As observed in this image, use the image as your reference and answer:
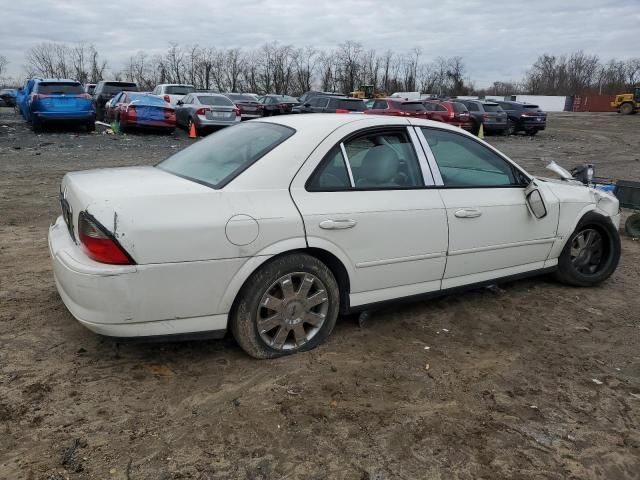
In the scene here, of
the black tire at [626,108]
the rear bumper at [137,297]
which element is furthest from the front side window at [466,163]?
the black tire at [626,108]

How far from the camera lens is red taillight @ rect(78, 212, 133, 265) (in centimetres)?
280

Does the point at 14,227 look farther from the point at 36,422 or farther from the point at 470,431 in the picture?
the point at 470,431

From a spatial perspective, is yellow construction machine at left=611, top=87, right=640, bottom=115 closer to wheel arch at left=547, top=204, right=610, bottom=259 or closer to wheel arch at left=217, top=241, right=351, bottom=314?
wheel arch at left=547, top=204, right=610, bottom=259

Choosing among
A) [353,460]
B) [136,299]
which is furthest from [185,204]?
[353,460]

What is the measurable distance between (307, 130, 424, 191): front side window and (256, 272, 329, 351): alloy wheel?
593 mm

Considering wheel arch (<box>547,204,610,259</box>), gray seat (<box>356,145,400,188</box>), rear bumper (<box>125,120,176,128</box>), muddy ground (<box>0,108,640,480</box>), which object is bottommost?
muddy ground (<box>0,108,640,480</box>)

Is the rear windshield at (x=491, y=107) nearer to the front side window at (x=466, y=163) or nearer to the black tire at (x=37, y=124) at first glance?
the black tire at (x=37, y=124)

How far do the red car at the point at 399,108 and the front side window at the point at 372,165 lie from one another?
1762cm

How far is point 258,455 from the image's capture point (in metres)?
2.52

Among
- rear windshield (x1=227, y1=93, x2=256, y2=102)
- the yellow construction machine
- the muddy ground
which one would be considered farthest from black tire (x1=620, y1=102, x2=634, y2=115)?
the muddy ground

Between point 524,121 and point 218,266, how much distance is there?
25.5 meters

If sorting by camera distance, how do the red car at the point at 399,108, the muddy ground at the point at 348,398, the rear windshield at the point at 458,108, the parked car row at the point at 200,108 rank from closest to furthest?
1. the muddy ground at the point at 348,398
2. the parked car row at the point at 200,108
3. the red car at the point at 399,108
4. the rear windshield at the point at 458,108

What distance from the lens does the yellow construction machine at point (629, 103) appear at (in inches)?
1748

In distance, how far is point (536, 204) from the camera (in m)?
4.34
